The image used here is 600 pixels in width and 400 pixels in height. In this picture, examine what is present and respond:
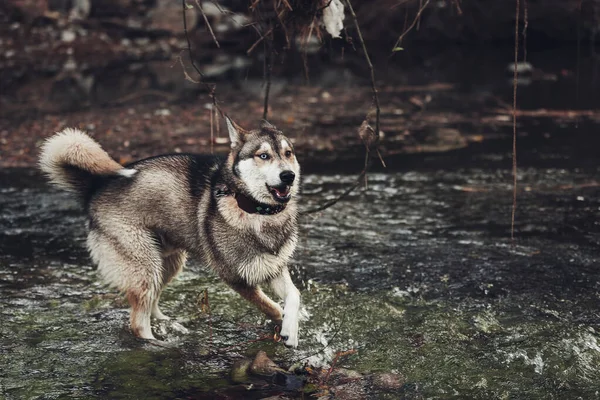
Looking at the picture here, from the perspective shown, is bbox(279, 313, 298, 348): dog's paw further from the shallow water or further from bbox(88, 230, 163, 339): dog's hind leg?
bbox(88, 230, 163, 339): dog's hind leg

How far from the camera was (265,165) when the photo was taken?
16.2 feet

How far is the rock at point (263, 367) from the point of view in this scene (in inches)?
185

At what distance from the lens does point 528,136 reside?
11.0 meters

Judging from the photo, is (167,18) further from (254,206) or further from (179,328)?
(254,206)

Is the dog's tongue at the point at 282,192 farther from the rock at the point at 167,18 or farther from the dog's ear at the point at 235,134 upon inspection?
the rock at the point at 167,18

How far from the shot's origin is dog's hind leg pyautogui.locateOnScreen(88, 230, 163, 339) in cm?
528

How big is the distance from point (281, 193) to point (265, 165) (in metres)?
0.20

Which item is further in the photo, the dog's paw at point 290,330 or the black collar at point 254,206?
the black collar at point 254,206

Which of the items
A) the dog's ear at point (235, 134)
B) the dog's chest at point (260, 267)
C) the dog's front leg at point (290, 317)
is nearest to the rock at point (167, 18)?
the dog's ear at point (235, 134)

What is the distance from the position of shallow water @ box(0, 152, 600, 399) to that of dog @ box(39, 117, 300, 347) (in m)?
0.42

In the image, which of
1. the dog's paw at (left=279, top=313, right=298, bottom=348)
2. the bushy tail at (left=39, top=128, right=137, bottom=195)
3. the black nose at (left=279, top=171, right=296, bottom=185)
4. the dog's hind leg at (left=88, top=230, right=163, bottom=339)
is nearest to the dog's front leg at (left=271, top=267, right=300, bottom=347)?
the dog's paw at (left=279, top=313, right=298, bottom=348)

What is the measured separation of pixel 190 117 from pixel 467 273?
7134 millimetres

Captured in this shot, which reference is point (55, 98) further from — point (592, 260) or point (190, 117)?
point (592, 260)

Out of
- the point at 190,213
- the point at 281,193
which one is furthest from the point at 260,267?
the point at 190,213
